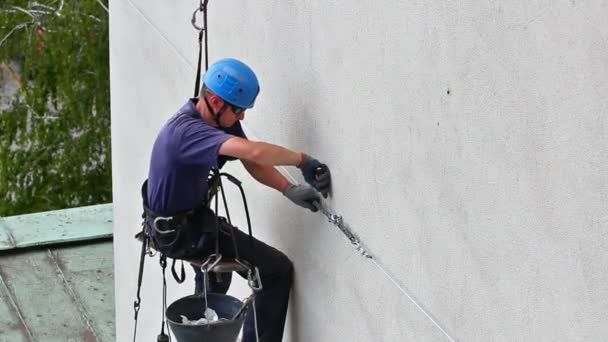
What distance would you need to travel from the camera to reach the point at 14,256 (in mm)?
10617

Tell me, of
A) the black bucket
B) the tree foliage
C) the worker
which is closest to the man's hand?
the worker

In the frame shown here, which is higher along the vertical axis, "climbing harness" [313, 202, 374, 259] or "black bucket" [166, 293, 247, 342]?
A: "climbing harness" [313, 202, 374, 259]

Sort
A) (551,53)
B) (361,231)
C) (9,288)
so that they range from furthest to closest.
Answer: (9,288), (361,231), (551,53)

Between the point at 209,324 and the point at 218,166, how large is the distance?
69cm

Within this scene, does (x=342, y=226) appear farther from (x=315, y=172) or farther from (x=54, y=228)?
(x=54, y=228)

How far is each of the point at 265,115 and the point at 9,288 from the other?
16.1 feet

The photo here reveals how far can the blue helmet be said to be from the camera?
517 cm

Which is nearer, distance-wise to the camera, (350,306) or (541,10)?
(541,10)

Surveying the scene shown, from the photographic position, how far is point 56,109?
18.7 metres

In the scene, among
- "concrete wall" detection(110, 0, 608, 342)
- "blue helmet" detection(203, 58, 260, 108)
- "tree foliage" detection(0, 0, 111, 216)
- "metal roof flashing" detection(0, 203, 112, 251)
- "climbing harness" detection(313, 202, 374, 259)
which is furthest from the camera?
"tree foliage" detection(0, 0, 111, 216)

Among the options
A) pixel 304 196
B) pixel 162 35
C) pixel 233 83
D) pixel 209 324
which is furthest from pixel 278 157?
pixel 162 35

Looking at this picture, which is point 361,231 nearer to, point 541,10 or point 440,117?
point 440,117

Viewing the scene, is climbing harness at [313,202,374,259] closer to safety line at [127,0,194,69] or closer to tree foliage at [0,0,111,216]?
safety line at [127,0,194,69]

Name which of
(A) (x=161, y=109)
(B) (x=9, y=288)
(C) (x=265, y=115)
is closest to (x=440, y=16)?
(C) (x=265, y=115)
